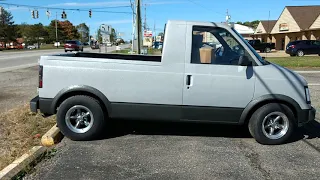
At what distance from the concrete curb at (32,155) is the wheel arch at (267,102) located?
305 centimetres

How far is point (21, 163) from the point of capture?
4188 millimetres

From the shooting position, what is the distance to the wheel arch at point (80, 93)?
5223mm

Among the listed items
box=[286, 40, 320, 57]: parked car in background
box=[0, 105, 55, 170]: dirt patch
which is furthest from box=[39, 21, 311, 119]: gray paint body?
box=[286, 40, 320, 57]: parked car in background

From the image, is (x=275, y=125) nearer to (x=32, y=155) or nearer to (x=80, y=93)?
(x=80, y=93)

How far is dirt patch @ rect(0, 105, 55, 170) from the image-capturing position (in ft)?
15.5

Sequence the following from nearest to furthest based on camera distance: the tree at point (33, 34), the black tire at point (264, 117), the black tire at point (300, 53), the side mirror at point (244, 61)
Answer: the side mirror at point (244, 61)
the black tire at point (264, 117)
the black tire at point (300, 53)
the tree at point (33, 34)

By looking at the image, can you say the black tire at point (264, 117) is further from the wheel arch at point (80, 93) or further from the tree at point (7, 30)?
the tree at point (7, 30)

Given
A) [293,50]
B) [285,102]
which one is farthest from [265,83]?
[293,50]

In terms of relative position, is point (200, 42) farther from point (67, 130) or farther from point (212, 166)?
point (67, 130)

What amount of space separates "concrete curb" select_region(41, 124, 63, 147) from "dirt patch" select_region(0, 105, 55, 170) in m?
0.14

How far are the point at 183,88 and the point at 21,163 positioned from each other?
2550mm

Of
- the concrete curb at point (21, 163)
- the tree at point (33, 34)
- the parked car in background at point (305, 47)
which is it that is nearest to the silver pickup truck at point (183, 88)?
the concrete curb at point (21, 163)

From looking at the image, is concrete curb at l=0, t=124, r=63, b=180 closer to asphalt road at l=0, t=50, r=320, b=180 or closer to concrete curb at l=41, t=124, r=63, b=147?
concrete curb at l=41, t=124, r=63, b=147

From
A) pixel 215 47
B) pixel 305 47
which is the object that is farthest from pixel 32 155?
pixel 305 47
